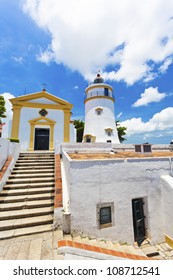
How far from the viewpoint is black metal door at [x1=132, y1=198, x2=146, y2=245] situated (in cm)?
561

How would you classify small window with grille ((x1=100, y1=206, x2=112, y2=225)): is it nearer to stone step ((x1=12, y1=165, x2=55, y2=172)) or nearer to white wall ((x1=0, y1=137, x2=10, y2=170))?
Result: stone step ((x1=12, y1=165, x2=55, y2=172))

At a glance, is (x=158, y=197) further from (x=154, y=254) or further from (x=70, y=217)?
(x=70, y=217)

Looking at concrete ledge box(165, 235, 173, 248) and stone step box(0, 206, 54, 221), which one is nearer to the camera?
stone step box(0, 206, 54, 221)

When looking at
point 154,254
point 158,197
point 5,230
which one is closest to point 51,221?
point 5,230

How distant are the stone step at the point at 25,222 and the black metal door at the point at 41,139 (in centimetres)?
1052

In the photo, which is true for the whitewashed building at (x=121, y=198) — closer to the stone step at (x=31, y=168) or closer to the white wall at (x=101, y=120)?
the stone step at (x=31, y=168)

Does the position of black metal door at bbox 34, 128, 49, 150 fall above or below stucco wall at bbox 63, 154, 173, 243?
above

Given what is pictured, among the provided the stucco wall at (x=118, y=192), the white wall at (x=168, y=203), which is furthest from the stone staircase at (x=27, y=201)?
the white wall at (x=168, y=203)

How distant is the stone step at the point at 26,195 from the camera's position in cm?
516

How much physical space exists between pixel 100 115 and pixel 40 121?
29.3ft

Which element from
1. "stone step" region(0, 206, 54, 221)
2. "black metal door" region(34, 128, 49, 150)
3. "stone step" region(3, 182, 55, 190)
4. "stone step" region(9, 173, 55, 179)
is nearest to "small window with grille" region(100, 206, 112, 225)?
"stone step" region(0, 206, 54, 221)

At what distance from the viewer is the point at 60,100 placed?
1548 cm

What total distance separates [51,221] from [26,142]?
36.3ft

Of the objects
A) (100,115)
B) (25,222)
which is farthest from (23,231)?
(100,115)
